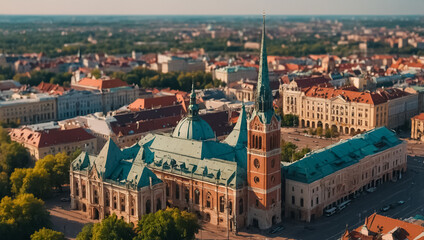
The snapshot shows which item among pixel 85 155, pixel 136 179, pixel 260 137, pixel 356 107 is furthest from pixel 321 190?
pixel 356 107

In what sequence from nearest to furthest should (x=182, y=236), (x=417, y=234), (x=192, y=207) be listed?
(x=417, y=234)
(x=182, y=236)
(x=192, y=207)

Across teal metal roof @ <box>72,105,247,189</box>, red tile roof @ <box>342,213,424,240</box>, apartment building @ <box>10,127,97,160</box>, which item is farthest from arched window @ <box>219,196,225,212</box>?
apartment building @ <box>10,127,97,160</box>

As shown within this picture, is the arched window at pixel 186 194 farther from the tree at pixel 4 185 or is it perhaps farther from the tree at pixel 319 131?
the tree at pixel 319 131

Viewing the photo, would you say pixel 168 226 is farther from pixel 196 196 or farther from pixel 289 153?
pixel 289 153

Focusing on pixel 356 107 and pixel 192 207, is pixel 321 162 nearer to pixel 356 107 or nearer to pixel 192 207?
pixel 192 207

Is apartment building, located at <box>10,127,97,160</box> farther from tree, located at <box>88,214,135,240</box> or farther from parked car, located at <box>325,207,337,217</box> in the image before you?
parked car, located at <box>325,207,337,217</box>

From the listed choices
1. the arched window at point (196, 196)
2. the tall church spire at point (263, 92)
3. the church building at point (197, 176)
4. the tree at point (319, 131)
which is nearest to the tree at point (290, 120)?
the tree at point (319, 131)
